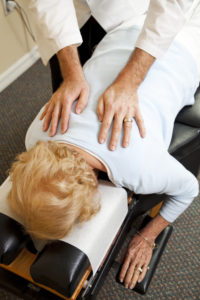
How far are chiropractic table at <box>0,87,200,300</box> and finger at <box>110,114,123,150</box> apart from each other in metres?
0.14

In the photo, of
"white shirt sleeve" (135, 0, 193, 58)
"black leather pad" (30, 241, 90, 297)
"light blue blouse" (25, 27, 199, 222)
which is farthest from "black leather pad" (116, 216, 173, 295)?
"white shirt sleeve" (135, 0, 193, 58)

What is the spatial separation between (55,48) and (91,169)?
56cm

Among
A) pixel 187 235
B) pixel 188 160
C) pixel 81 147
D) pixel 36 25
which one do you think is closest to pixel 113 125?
pixel 81 147

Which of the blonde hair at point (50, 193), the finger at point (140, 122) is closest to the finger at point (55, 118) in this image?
the blonde hair at point (50, 193)

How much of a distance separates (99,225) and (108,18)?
35.9 inches

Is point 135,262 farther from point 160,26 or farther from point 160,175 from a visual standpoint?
point 160,26

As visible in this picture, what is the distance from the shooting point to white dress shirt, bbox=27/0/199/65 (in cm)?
95

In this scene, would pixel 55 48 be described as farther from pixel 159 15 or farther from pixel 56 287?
pixel 56 287

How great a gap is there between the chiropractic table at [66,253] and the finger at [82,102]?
239 mm

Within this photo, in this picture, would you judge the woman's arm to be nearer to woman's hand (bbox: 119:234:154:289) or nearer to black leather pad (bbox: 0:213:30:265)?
woman's hand (bbox: 119:234:154:289)

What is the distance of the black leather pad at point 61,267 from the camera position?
1.94 ft

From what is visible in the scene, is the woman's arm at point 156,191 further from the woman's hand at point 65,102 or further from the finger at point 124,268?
the woman's hand at point 65,102

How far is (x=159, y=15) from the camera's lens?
95 centimetres

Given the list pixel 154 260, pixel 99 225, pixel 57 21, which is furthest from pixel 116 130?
pixel 154 260
